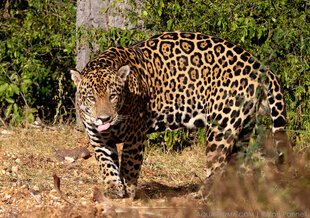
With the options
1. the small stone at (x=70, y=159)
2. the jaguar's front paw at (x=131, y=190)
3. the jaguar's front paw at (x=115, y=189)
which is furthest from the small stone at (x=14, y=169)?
the jaguar's front paw at (x=131, y=190)

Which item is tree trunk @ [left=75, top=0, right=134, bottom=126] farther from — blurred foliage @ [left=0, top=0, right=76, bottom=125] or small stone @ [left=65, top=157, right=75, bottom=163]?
small stone @ [left=65, top=157, right=75, bottom=163]

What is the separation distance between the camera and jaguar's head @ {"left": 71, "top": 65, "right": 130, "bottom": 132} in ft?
19.1

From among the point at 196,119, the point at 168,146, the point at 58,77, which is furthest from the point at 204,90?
the point at 58,77

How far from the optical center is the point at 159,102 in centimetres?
649

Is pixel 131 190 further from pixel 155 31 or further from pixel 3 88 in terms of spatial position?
pixel 3 88

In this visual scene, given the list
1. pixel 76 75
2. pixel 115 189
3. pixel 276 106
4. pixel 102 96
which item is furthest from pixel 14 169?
pixel 276 106

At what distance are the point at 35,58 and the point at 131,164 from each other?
16.0 feet

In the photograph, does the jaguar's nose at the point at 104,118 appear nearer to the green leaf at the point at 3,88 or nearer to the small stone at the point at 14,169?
the small stone at the point at 14,169

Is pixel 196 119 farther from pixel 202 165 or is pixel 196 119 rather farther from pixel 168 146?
pixel 168 146

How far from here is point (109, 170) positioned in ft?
20.9

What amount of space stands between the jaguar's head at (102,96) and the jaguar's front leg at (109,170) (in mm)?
432

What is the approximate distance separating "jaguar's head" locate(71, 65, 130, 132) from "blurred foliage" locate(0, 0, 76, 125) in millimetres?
3323

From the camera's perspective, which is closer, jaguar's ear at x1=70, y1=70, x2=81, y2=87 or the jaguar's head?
the jaguar's head

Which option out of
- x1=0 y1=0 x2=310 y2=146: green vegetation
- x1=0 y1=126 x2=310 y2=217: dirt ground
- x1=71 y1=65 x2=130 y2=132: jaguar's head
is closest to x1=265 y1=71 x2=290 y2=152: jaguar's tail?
x1=0 y1=126 x2=310 y2=217: dirt ground
